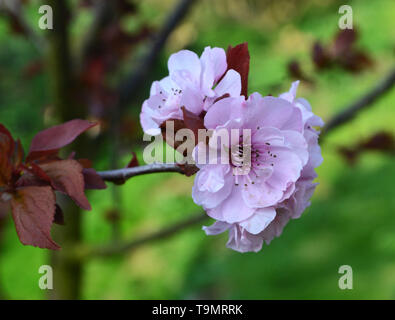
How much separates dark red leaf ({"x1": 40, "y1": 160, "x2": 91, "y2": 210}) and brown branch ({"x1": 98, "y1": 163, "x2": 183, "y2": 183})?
5 centimetres

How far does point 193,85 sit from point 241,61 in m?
0.07

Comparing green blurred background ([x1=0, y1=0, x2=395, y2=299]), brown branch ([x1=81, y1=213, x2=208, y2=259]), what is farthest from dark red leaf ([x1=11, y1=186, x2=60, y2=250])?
green blurred background ([x1=0, y1=0, x2=395, y2=299])

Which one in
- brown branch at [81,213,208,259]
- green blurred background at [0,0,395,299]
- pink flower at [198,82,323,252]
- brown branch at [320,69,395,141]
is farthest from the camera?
green blurred background at [0,0,395,299]

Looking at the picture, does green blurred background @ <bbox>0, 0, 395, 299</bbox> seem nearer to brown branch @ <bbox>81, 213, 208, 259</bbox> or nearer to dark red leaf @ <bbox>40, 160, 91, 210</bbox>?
brown branch @ <bbox>81, 213, 208, 259</bbox>

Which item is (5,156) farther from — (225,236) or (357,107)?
(225,236)

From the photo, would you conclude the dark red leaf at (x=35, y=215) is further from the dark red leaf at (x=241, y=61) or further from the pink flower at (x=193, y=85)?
the dark red leaf at (x=241, y=61)

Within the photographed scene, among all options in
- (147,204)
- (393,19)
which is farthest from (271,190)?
(393,19)

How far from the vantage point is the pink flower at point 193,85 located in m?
0.46

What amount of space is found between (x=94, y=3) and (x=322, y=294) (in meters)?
1.81

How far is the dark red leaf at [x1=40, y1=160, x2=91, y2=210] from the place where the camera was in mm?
468

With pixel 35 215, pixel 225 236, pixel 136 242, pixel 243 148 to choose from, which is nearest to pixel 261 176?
pixel 243 148

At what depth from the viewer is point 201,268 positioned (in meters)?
2.68

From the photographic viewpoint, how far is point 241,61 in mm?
489
